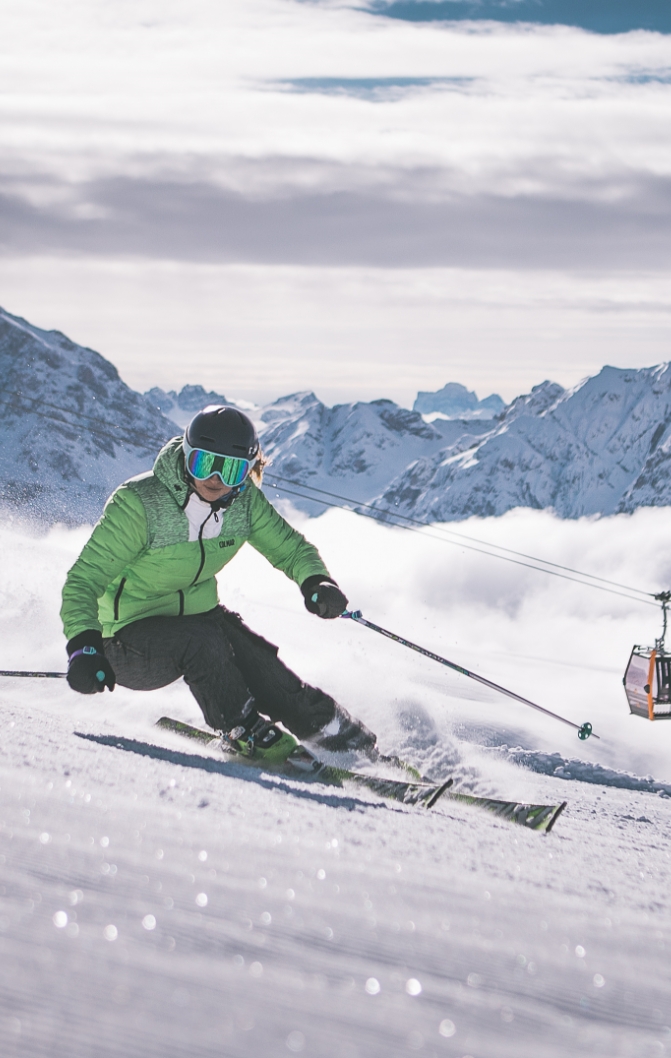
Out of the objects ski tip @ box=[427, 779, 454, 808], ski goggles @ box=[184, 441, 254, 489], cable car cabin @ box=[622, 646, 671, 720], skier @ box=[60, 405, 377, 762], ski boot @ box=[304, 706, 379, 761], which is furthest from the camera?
cable car cabin @ box=[622, 646, 671, 720]

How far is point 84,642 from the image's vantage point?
3.96 m

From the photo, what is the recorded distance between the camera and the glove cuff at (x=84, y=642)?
155 inches

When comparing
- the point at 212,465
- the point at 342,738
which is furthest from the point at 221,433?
the point at 342,738

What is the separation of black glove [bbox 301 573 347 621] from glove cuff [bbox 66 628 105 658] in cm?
128

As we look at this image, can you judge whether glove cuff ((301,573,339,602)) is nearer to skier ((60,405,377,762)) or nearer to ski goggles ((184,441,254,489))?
skier ((60,405,377,762))

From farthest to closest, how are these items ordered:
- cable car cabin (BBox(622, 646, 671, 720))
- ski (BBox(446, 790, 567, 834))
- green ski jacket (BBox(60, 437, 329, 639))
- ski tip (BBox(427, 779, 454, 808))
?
cable car cabin (BBox(622, 646, 671, 720)), green ski jacket (BBox(60, 437, 329, 639)), ski tip (BBox(427, 779, 454, 808)), ski (BBox(446, 790, 567, 834))

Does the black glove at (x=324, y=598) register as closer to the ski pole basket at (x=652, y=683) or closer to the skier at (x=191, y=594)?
the skier at (x=191, y=594)

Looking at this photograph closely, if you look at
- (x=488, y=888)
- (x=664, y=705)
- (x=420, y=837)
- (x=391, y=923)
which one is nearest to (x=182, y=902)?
(x=391, y=923)

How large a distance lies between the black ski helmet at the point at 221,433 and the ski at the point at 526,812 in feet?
6.96

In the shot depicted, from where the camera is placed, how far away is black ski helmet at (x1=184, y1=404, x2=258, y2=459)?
4.39 m

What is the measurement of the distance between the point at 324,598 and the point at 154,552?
105 cm

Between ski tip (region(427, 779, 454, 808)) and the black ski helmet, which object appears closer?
ski tip (region(427, 779, 454, 808))

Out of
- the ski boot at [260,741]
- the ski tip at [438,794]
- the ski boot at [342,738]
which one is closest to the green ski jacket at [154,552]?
the ski boot at [260,741]

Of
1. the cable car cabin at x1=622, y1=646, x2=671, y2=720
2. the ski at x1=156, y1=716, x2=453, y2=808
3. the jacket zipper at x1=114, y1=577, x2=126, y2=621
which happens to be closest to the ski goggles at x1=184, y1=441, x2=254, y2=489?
the jacket zipper at x1=114, y1=577, x2=126, y2=621
